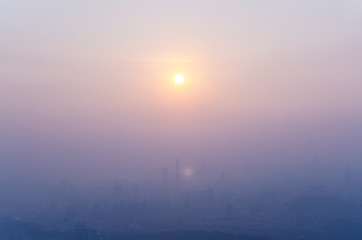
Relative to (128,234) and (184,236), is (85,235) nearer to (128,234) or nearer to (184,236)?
(128,234)

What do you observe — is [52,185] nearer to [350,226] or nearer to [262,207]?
[262,207]

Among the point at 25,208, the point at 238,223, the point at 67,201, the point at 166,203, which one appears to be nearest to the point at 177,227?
the point at 166,203

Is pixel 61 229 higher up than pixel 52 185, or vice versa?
pixel 52 185

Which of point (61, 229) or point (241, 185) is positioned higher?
point (241, 185)

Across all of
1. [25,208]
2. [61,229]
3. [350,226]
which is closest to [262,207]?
[350,226]

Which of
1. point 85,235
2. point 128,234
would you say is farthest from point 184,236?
point 85,235

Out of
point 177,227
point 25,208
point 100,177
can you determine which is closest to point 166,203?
point 177,227

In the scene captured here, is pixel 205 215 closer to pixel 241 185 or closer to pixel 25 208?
pixel 241 185
